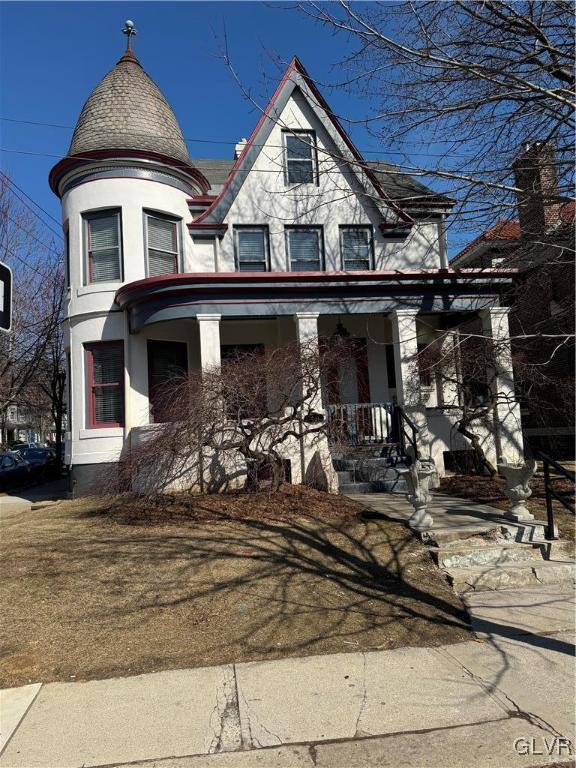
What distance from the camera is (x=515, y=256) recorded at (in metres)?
9.69

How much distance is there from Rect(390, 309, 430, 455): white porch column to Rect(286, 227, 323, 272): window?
2.98 m

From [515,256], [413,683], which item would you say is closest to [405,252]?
[515,256]

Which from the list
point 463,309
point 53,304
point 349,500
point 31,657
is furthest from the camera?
point 53,304

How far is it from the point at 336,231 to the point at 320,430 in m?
6.33

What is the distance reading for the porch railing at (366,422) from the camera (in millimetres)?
10961

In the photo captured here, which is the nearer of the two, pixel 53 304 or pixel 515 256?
pixel 515 256

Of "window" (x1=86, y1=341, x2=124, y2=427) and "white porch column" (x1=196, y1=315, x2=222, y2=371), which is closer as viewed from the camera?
"white porch column" (x1=196, y1=315, x2=222, y2=371)

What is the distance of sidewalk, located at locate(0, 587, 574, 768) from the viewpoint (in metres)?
3.14

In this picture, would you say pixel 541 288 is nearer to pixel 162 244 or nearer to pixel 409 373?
pixel 409 373

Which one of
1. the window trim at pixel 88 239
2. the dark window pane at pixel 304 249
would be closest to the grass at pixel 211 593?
the window trim at pixel 88 239

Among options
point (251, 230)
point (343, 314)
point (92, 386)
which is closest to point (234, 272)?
point (251, 230)

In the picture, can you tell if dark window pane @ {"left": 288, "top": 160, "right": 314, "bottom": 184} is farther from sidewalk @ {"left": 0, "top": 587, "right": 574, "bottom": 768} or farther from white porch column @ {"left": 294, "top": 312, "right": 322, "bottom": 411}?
sidewalk @ {"left": 0, "top": 587, "right": 574, "bottom": 768}

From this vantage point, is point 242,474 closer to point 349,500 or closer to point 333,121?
point 349,500

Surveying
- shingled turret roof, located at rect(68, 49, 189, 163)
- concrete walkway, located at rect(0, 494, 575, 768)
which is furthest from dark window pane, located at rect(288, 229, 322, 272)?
concrete walkway, located at rect(0, 494, 575, 768)
